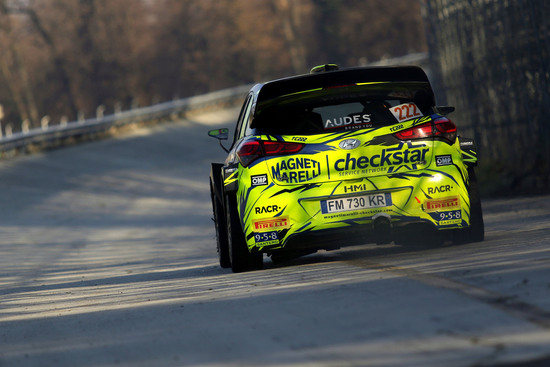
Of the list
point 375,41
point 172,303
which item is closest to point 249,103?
point 172,303

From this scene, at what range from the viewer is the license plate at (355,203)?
8.66 meters

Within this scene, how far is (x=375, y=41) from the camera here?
98250mm

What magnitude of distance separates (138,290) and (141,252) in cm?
599

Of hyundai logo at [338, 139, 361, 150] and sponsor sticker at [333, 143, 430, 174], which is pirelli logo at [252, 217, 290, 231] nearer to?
sponsor sticker at [333, 143, 430, 174]

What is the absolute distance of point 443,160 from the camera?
8.86m

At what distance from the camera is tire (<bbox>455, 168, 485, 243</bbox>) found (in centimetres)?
923

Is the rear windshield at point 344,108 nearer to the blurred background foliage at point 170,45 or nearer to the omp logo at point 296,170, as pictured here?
the omp logo at point 296,170

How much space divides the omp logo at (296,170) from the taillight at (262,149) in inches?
3.6

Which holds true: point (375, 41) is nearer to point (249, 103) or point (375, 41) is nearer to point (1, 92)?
point (1, 92)

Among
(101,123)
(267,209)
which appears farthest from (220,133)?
(101,123)

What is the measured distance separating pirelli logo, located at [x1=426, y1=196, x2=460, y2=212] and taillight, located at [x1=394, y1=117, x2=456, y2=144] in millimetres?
477

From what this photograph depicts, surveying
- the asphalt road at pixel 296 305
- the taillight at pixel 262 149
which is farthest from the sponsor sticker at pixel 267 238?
the taillight at pixel 262 149

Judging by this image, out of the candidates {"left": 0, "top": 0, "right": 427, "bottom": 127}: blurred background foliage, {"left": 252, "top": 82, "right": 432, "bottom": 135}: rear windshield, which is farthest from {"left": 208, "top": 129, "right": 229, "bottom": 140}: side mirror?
{"left": 0, "top": 0, "right": 427, "bottom": 127}: blurred background foliage

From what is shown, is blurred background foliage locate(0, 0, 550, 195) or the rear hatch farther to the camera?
blurred background foliage locate(0, 0, 550, 195)
